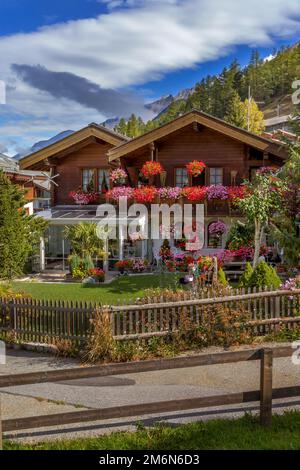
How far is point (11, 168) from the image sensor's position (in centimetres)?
2928

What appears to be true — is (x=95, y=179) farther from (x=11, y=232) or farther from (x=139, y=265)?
(x=11, y=232)

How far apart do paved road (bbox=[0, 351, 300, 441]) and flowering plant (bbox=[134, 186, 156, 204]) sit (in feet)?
41.4

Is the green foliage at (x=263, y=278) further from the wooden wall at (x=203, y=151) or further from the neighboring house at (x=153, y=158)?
the wooden wall at (x=203, y=151)

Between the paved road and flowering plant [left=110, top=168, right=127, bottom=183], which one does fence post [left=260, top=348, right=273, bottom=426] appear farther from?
flowering plant [left=110, top=168, right=127, bottom=183]

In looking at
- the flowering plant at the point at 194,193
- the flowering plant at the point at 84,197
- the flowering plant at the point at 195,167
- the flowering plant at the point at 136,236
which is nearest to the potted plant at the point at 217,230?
the flowering plant at the point at 194,193

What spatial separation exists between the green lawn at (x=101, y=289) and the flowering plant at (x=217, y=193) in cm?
451

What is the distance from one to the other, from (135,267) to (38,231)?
14.9 ft

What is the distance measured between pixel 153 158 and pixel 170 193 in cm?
A: 256

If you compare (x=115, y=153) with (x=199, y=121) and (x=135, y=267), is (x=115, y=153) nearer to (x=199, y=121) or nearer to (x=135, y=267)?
(x=199, y=121)

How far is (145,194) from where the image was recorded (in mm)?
22031

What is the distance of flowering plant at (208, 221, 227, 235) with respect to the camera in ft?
73.2

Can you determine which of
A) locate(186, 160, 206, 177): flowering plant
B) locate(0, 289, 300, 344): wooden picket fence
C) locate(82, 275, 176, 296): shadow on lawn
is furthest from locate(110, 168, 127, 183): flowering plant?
locate(0, 289, 300, 344): wooden picket fence

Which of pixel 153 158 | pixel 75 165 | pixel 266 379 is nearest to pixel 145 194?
pixel 153 158

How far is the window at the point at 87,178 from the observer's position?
25372mm
